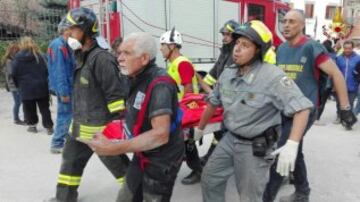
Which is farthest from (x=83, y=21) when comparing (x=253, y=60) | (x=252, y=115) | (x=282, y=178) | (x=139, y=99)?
(x=282, y=178)

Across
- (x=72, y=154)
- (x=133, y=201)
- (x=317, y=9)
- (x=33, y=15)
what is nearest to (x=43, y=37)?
(x=33, y=15)

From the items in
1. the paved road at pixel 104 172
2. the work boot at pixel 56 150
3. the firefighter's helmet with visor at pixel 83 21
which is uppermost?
the firefighter's helmet with visor at pixel 83 21

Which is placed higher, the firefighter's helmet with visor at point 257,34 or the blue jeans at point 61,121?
the firefighter's helmet with visor at point 257,34

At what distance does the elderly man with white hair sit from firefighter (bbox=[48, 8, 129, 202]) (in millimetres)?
788

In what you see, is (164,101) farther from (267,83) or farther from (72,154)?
(72,154)

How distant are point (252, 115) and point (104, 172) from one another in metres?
2.96

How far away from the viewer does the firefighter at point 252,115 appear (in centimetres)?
291

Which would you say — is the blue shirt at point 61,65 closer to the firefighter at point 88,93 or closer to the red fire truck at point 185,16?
the firefighter at point 88,93

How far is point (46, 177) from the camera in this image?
5332 millimetres

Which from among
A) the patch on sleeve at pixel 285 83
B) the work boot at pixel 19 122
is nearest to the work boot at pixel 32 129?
the work boot at pixel 19 122

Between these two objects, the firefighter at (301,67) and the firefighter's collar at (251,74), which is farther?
the firefighter at (301,67)

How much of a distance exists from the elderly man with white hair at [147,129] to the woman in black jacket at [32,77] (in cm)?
485

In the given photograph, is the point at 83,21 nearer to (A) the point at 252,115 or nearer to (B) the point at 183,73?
(B) the point at 183,73

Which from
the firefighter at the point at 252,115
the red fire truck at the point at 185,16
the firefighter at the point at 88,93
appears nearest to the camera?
the firefighter at the point at 252,115
